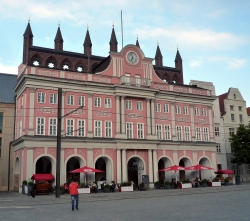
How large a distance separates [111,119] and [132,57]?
10104 millimetres

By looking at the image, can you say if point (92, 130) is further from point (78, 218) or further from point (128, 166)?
point (78, 218)

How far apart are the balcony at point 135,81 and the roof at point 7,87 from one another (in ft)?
56.4

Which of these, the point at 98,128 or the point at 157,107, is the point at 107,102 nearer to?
the point at 98,128

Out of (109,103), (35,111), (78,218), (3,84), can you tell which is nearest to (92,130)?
(109,103)

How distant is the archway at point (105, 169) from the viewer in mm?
41812

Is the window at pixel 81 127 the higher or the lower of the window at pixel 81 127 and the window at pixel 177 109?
the lower

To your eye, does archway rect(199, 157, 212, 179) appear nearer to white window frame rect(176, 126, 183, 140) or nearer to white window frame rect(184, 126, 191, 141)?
white window frame rect(184, 126, 191, 141)

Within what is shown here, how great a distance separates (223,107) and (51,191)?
130 ft

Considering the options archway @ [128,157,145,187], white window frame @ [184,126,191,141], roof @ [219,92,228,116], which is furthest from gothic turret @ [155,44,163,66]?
archway @ [128,157,145,187]

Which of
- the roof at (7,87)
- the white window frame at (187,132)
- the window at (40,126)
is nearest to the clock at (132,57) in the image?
the white window frame at (187,132)

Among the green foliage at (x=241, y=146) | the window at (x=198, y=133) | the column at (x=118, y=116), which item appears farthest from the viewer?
the green foliage at (x=241, y=146)

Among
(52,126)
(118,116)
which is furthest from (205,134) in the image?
(52,126)

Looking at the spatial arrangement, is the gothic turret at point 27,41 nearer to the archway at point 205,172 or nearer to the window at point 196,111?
the window at point 196,111

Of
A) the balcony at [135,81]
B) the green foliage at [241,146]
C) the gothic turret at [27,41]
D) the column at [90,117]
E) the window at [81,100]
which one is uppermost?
the gothic turret at [27,41]
